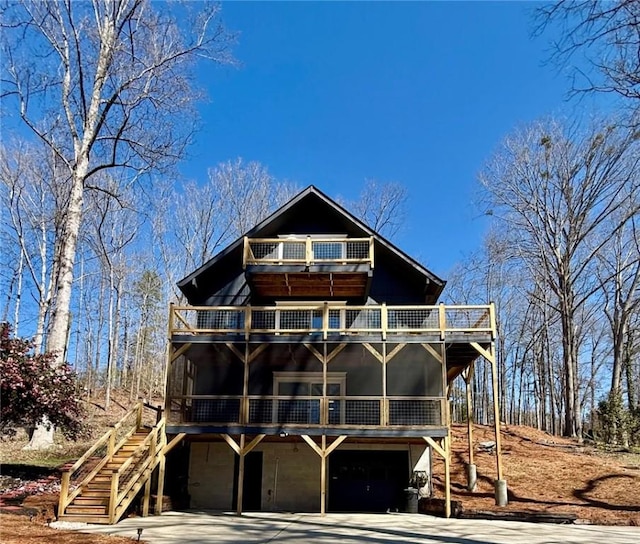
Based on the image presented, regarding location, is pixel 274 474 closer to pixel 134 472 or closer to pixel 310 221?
pixel 134 472

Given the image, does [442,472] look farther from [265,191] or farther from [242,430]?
[265,191]

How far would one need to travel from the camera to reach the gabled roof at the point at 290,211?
17469 mm

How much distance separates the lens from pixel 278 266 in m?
16.8

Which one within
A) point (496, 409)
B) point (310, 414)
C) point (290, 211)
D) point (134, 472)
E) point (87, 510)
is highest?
point (290, 211)

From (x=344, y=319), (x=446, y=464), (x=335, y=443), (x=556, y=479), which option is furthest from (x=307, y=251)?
(x=556, y=479)

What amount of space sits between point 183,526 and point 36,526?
2.93 metres

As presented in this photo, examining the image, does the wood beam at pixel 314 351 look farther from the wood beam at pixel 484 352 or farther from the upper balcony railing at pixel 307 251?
the wood beam at pixel 484 352

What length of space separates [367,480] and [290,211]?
9.10m

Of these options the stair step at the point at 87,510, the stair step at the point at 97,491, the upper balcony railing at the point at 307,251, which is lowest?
the stair step at the point at 87,510

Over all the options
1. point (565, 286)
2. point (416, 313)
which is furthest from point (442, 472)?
point (565, 286)

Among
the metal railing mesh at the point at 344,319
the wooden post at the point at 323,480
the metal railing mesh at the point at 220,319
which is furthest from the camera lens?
the metal railing mesh at the point at 220,319

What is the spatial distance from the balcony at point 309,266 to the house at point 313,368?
4cm

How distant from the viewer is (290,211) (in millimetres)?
18828

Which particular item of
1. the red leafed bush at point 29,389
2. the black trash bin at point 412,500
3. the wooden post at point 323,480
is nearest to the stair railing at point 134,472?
the red leafed bush at point 29,389
